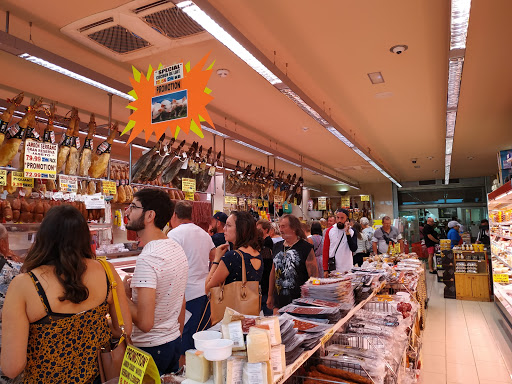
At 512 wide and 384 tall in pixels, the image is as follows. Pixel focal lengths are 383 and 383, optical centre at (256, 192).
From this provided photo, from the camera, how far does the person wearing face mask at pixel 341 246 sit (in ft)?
19.3

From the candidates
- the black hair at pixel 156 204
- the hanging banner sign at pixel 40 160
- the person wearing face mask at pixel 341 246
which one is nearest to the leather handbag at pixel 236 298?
the black hair at pixel 156 204

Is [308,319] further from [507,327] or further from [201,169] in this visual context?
[507,327]

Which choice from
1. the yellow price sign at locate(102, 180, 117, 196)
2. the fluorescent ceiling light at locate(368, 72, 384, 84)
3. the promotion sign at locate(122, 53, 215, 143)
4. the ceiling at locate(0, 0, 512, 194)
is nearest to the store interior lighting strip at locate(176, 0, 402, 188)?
the ceiling at locate(0, 0, 512, 194)

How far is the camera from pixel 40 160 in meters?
4.07

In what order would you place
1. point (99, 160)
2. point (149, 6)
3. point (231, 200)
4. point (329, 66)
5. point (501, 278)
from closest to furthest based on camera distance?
point (149, 6), point (99, 160), point (329, 66), point (501, 278), point (231, 200)

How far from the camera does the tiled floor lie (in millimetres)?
4691

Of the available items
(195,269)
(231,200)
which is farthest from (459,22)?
(231,200)

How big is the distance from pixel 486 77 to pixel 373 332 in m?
4.54

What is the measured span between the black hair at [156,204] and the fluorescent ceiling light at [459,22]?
115 inches

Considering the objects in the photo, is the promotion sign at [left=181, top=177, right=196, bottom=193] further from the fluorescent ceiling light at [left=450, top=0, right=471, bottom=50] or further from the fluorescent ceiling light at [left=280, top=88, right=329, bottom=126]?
the fluorescent ceiling light at [left=450, top=0, right=471, bottom=50]

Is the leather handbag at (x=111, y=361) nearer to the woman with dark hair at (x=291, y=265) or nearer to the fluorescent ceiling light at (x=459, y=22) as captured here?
the woman with dark hair at (x=291, y=265)

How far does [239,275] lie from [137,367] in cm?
145

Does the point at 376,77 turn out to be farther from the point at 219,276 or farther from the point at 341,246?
the point at 219,276

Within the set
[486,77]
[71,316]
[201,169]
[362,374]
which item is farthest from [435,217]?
[71,316]
